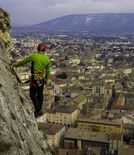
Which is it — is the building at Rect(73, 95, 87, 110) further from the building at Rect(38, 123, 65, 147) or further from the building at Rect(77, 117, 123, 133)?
the building at Rect(38, 123, 65, 147)

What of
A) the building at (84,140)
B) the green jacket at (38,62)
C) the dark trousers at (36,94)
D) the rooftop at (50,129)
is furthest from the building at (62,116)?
the green jacket at (38,62)

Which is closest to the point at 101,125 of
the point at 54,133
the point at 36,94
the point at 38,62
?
the point at 54,133

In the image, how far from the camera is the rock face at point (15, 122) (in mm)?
5023

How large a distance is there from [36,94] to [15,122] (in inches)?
74.2

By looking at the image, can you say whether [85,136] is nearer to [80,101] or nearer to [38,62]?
[80,101]

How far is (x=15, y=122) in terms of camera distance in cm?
552

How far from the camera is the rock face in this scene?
5.02m

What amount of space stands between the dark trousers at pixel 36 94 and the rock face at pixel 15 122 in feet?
1.79

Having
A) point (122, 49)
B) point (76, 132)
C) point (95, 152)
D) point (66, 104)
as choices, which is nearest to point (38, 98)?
point (95, 152)

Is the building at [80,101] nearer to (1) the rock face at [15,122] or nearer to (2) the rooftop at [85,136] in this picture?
(2) the rooftop at [85,136]

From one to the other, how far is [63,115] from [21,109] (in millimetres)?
41568

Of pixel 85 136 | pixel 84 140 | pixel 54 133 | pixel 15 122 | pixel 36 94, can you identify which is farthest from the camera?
pixel 54 133

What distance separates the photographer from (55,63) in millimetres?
93750

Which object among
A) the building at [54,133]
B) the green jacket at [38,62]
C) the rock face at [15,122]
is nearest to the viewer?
the rock face at [15,122]
